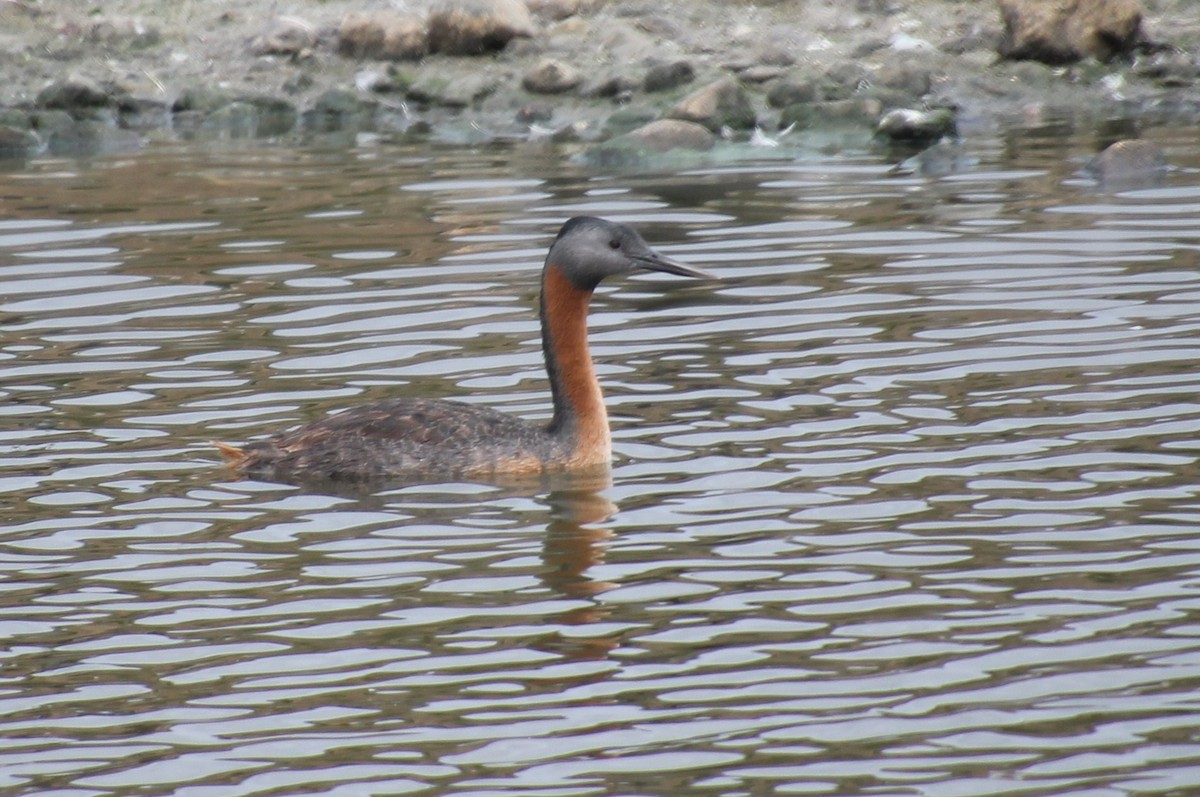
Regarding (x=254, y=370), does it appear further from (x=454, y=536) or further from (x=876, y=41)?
(x=876, y=41)

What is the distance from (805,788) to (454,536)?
2.87 metres

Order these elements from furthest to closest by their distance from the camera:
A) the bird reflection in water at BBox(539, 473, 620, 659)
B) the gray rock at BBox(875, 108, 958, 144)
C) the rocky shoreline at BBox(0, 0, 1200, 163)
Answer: the rocky shoreline at BBox(0, 0, 1200, 163)
the gray rock at BBox(875, 108, 958, 144)
the bird reflection in water at BBox(539, 473, 620, 659)

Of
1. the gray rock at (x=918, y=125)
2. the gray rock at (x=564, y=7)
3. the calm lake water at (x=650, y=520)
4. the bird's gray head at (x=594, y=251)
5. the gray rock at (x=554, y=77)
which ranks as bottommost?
the calm lake water at (x=650, y=520)

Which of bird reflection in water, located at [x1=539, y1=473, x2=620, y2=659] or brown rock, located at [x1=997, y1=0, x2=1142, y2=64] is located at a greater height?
brown rock, located at [x1=997, y1=0, x2=1142, y2=64]

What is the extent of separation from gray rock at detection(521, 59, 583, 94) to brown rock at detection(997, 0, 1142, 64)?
3992 millimetres

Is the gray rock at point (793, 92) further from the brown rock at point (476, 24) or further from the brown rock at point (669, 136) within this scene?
the brown rock at point (476, 24)

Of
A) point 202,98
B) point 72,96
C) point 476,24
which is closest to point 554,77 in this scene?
point 476,24

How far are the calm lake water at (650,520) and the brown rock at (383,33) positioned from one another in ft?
20.1

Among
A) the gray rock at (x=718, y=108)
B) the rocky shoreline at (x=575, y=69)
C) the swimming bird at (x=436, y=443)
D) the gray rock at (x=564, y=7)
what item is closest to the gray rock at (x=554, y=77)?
the rocky shoreline at (x=575, y=69)

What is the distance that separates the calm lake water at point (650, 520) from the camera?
20.1 feet

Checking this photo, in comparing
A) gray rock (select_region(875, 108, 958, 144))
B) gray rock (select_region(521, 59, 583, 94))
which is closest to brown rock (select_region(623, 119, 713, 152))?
gray rock (select_region(875, 108, 958, 144))

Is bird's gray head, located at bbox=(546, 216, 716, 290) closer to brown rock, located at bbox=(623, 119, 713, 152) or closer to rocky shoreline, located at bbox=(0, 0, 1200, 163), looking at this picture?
rocky shoreline, located at bbox=(0, 0, 1200, 163)

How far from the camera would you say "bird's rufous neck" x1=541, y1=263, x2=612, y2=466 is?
30.8 ft

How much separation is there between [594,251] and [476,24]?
11609 millimetres
